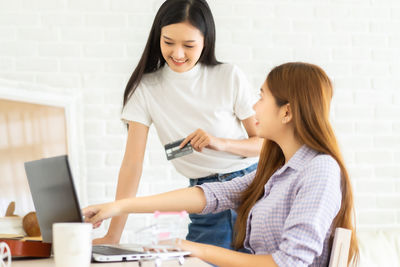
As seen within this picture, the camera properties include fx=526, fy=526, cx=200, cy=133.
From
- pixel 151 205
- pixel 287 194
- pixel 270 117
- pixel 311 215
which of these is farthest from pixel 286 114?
pixel 151 205

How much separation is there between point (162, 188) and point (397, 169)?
121 cm

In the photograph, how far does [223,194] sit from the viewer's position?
62.4 inches

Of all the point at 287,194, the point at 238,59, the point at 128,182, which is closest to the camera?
the point at 287,194

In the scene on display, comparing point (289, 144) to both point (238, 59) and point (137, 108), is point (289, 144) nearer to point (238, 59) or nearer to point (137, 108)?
point (137, 108)

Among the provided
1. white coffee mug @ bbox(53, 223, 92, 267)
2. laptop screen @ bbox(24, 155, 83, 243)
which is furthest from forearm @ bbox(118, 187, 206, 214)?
white coffee mug @ bbox(53, 223, 92, 267)

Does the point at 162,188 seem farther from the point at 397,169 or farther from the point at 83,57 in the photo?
the point at 397,169

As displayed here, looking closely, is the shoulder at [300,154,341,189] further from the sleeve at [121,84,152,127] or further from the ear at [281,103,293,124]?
the sleeve at [121,84,152,127]

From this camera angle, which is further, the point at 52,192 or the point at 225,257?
the point at 225,257

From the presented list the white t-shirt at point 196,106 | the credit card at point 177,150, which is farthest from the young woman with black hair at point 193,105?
the credit card at point 177,150

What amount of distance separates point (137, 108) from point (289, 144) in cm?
65

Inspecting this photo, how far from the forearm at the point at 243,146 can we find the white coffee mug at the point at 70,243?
85 cm

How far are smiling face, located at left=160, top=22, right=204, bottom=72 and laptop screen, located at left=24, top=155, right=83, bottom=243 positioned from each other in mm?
675

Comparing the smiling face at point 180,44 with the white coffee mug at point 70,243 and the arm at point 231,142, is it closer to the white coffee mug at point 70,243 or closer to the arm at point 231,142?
the arm at point 231,142

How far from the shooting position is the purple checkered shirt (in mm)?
1188
